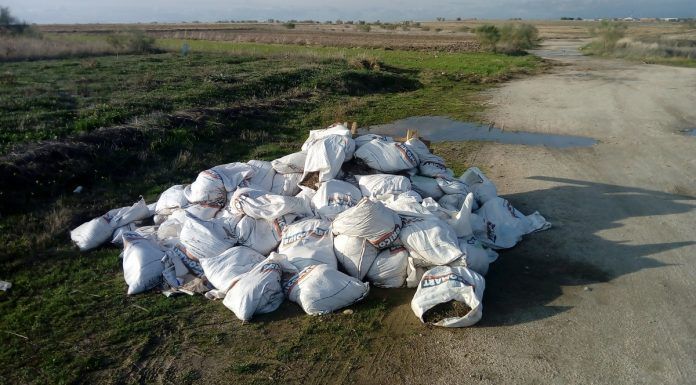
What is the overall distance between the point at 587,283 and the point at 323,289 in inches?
96.2

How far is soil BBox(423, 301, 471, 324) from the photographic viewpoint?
3861 mm

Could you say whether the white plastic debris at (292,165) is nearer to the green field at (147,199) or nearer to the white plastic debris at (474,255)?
the green field at (147,199)

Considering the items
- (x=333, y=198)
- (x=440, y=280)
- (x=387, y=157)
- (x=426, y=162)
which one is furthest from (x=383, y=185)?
(x=440, y=280)

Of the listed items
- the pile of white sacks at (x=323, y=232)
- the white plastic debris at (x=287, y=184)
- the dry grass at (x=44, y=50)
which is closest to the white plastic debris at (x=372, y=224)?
the pile of white sacks at (x=323, y=232)

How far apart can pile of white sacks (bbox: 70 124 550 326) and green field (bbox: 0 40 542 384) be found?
19 cm

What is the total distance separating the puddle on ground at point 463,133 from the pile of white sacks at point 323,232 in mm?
4492

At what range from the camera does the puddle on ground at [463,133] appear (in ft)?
32.2

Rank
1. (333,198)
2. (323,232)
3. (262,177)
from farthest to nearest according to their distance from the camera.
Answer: (262,177) < (333,198) < (323,232)

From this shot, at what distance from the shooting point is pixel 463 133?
34.9ft

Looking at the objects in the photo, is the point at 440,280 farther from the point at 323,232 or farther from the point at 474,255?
the point at 323,232

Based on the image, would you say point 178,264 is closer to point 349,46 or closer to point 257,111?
point 257,111

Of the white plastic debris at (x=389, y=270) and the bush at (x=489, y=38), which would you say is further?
the bush at (x=489, y=38)

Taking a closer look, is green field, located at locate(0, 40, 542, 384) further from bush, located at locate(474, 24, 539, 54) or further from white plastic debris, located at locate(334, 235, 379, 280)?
bush, located at locate(474, 24, 539, 54)

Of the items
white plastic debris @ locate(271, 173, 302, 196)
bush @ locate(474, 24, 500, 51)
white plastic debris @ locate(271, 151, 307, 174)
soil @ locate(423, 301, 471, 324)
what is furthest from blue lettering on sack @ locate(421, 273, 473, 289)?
bush @ locate(474, 24, 500, 51)
